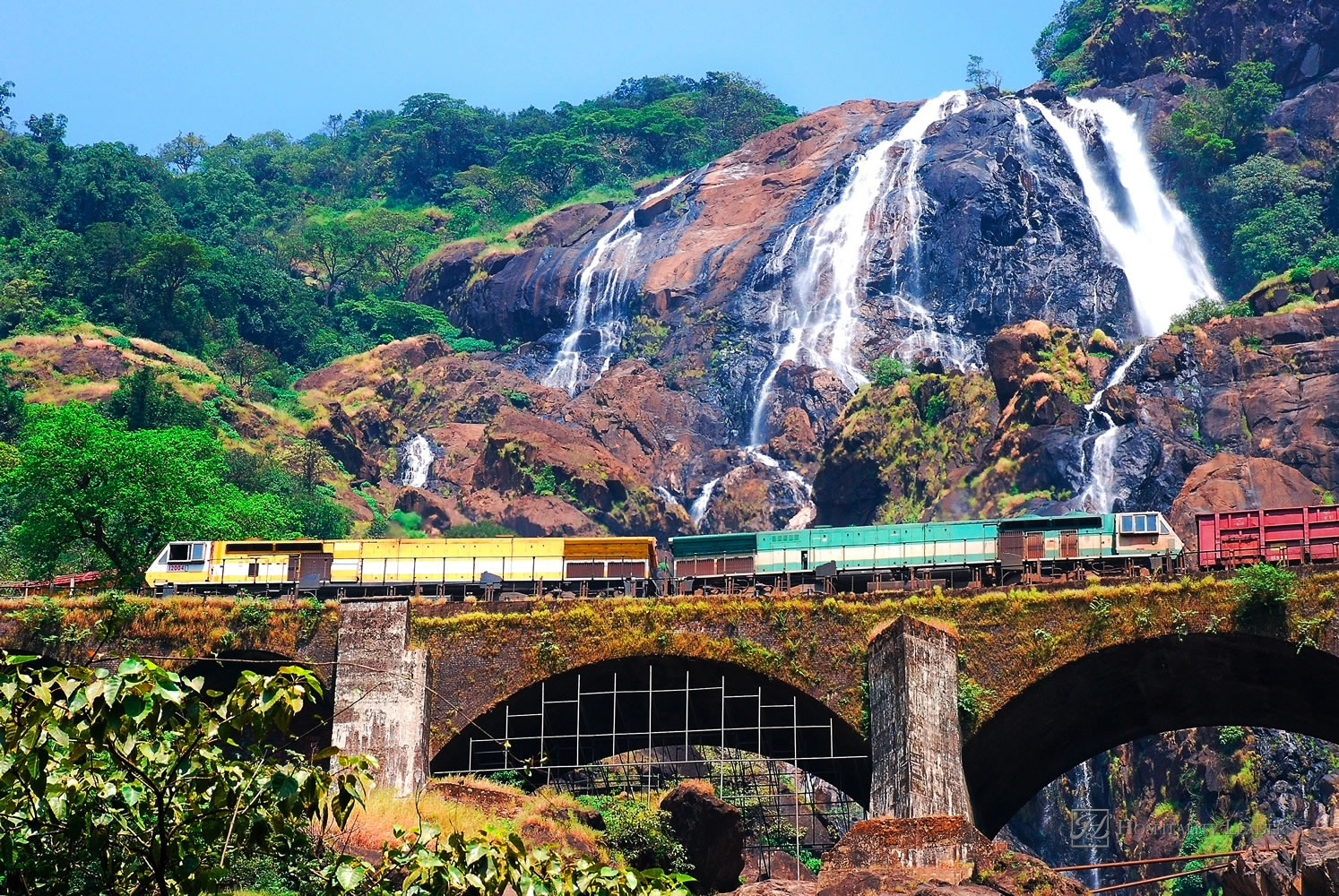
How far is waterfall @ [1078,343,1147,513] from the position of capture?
4072 inches

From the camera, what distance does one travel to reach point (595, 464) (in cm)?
12225

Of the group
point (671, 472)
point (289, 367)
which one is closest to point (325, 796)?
point (671, 472)

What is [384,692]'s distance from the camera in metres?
55.8

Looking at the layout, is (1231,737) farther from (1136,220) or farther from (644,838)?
(1136,220)

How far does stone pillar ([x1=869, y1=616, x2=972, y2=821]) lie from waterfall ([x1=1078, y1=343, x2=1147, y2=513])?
5195 centimetres

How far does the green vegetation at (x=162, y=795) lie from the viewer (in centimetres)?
2011

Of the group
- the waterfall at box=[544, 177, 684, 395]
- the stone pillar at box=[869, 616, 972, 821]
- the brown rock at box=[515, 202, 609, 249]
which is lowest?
the stone pillar at box=[869, 616, 972, 821]

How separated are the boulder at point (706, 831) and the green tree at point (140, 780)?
101ft

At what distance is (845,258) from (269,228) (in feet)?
214

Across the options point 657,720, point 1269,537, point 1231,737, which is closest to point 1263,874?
point 1269,537

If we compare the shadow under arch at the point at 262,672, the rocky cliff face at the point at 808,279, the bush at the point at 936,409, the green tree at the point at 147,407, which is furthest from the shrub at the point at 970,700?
the rocky cliff face at the point at 808,279

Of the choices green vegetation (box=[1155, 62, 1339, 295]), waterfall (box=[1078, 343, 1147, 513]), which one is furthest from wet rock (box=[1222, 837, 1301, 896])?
green vegetation (box=[1155, 62, 1339, 295])

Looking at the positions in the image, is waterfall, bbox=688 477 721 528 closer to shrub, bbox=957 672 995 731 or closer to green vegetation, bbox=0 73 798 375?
green vegetation, bbox=0 73 798 375

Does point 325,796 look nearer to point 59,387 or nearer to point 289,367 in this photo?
point 59,387
